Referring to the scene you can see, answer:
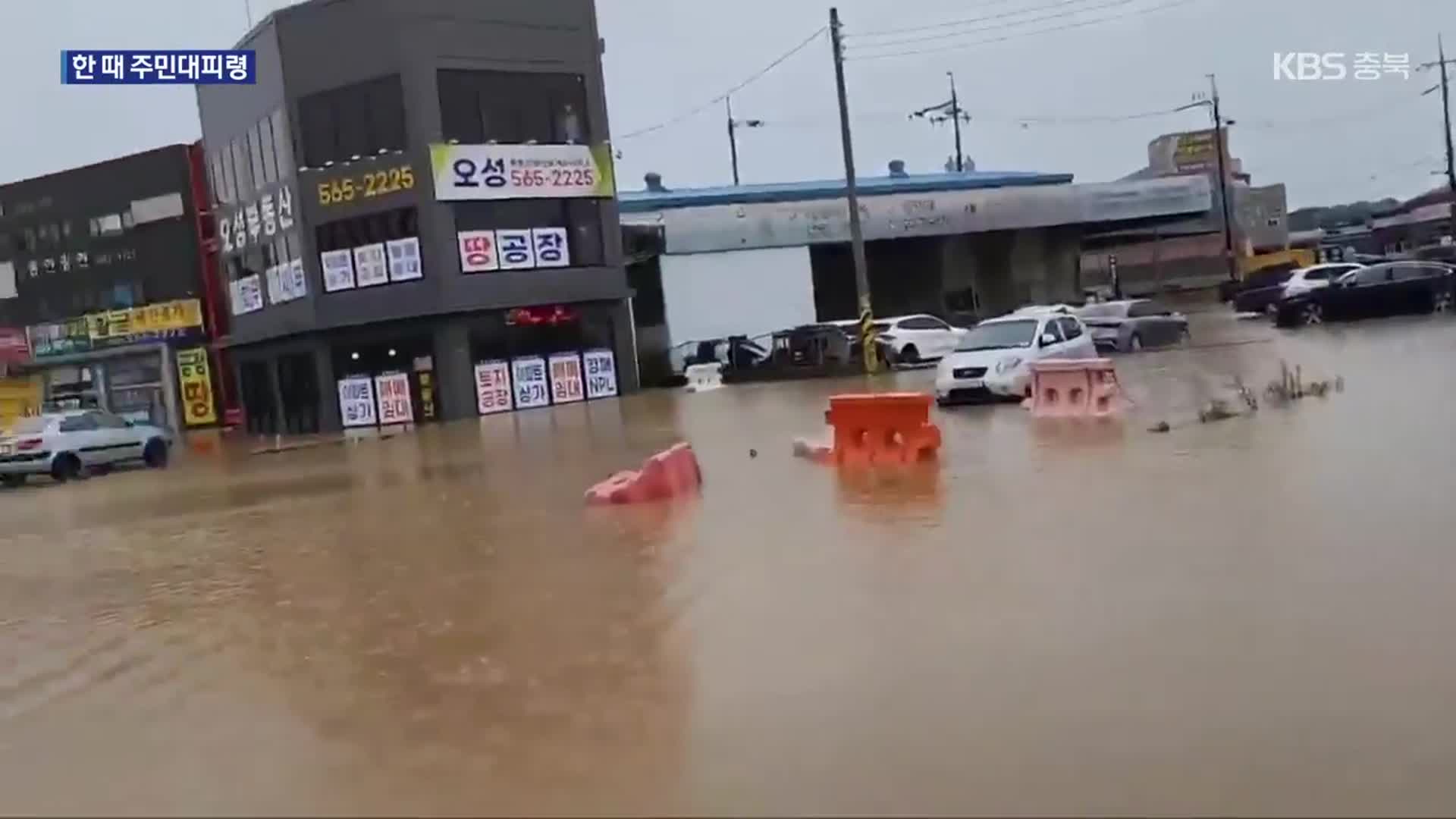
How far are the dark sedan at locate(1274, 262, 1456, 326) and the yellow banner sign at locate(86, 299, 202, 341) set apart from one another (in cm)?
3709

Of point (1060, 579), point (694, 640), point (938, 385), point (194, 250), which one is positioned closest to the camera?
point (694, 640)

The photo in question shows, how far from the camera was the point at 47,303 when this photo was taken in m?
57.6

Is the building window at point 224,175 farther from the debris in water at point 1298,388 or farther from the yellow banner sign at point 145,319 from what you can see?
the debris in water at point 1298,388

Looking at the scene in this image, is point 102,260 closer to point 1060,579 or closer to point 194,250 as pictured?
point 194,250

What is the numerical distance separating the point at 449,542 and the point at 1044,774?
8.70 meters

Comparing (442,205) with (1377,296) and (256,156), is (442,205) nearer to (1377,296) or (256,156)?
(256,156)

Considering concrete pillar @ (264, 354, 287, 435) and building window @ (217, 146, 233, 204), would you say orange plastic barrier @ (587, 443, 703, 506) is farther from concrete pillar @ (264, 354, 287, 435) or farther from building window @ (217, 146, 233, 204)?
building window @ (217, 146, 233, 204)

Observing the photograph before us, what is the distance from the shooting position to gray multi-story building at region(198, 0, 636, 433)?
39469 mm

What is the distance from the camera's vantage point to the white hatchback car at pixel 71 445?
2906 centimetres

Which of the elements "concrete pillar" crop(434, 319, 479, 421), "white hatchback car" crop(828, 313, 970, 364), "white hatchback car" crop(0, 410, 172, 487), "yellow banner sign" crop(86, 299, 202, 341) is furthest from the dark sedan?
"yellow banner sign" crop(86, 299, 202, 341)

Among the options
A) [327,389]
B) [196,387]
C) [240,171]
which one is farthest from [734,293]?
[196,387]

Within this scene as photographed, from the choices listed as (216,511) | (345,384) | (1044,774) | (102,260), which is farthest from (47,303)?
(1044,774)

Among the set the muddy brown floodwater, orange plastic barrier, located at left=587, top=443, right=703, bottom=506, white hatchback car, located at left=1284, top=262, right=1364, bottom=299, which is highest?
white hatchback car, located at left=1284, top=262, right=1364, bottom=299

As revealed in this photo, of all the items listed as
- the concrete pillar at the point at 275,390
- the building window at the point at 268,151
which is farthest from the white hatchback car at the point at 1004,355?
the concrete pillar at the point at 275,390
